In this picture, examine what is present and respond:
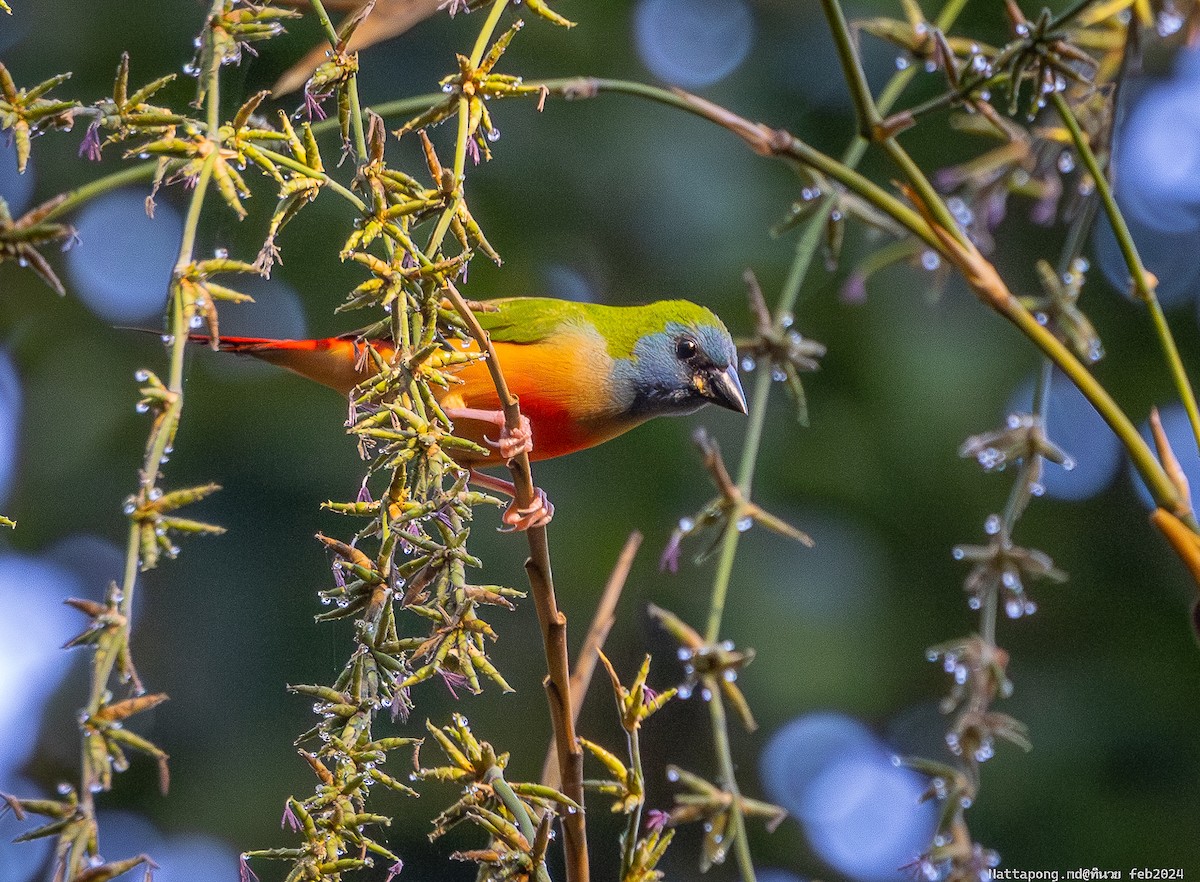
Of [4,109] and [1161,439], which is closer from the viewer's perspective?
[4,109]

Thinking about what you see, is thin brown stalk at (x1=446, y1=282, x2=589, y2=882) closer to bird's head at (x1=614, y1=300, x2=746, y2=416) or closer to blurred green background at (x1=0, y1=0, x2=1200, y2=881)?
blurred green background at (x1=0, y1=0, x2=1200, y2=881)

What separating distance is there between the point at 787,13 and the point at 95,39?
1586mm

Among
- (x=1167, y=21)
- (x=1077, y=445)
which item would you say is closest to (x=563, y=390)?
(x=1167, y=21)

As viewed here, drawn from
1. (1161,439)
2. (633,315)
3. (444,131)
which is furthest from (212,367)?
(1161,439)

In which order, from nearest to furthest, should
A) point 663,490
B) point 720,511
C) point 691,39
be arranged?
point 720,511 → point 663,490 → point 691,39

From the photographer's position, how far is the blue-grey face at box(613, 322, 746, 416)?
1.85 meters

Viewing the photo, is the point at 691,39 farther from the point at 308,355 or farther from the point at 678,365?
the point at 308,355

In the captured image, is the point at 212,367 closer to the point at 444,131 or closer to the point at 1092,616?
the point at 444,131

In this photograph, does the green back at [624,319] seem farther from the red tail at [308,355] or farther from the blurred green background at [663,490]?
the red tail at [308,355]

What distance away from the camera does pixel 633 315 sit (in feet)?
6.33

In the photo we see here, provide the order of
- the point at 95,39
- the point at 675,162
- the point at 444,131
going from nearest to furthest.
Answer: the point at 444,131, the point at 95,39, the point at 675,162

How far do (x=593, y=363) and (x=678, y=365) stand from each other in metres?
0.15

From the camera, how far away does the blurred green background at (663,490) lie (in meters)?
1.52

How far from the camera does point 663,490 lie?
2311 mm
